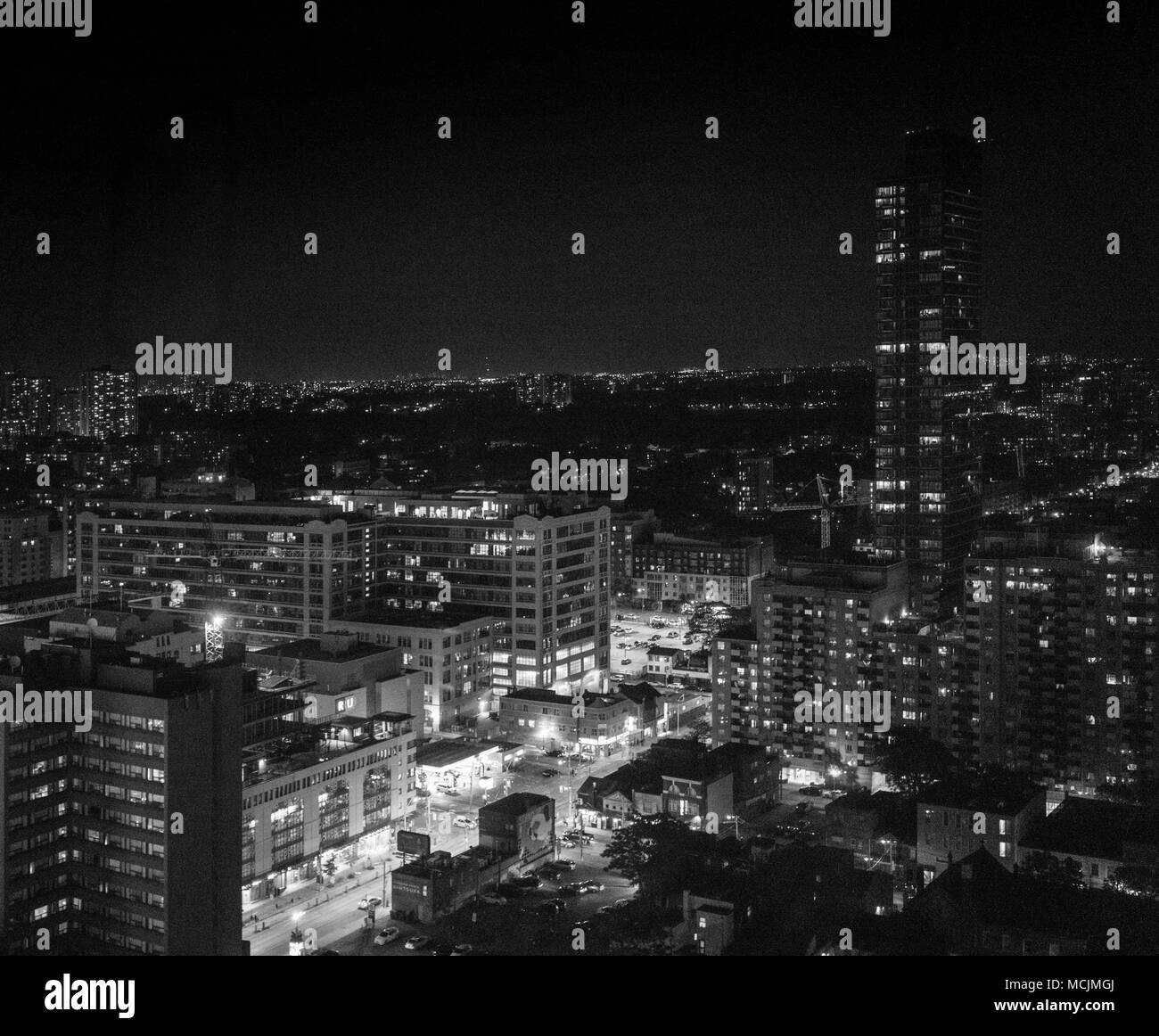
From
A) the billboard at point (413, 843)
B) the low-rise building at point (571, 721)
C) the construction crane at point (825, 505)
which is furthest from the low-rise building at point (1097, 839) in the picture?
the construction crane at point (825, 505)

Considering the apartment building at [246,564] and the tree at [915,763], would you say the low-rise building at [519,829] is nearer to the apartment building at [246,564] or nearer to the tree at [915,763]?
the tree at [915,763]

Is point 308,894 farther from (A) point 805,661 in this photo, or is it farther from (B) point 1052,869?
(A) point 805,661

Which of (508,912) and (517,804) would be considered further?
(517,804)

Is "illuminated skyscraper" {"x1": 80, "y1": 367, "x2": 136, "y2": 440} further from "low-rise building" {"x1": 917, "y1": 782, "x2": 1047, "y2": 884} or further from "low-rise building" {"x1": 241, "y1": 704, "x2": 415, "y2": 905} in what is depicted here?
"low-rise building" {"x1": 917, "y1": 782, "x2": 1047, "y2": 884}

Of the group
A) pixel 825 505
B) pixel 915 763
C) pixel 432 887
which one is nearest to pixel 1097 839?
pixel 915 763
